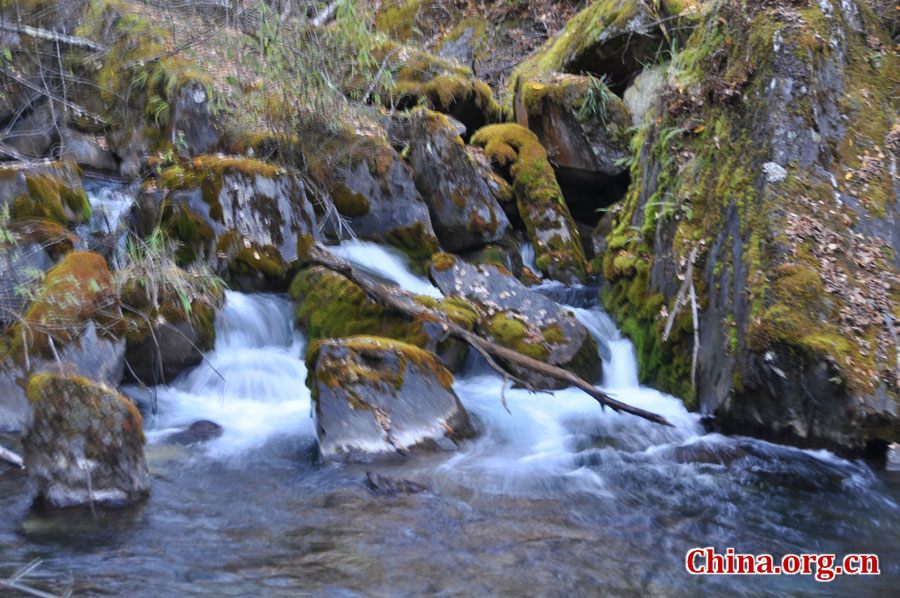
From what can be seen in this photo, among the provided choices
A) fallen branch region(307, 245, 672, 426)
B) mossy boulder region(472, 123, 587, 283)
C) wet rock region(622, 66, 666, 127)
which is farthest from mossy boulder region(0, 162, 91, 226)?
wet rock region(622, 66, 666, 127)

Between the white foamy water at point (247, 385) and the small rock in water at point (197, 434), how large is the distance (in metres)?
0.09

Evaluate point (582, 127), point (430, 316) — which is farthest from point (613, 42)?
point (430, 316)

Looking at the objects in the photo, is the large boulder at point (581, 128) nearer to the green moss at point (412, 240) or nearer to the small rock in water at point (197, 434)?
the green moss at point (412, 240)

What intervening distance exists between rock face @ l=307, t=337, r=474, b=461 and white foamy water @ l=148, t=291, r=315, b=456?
0.67 meters

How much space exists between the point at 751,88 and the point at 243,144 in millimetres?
6682

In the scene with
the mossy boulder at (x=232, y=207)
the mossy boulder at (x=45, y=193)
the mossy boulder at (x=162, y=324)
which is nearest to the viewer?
the mossy boulder at (x=162, y=324)

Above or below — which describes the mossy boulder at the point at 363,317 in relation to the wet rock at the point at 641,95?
below

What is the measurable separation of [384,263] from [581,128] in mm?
4043

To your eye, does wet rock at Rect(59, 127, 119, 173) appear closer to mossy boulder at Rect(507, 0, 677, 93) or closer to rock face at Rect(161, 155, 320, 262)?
rock face at Rect(161, 155, 320, 262)

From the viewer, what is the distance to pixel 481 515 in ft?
13.6

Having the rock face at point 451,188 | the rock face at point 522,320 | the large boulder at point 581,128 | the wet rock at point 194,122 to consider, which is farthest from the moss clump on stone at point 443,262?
the wet rock at point 194,122

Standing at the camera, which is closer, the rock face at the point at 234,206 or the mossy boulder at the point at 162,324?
the mossy boulder at the point at 162,324

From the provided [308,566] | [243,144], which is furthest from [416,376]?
[243,144]

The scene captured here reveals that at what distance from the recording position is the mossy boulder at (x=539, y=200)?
9.23 m
